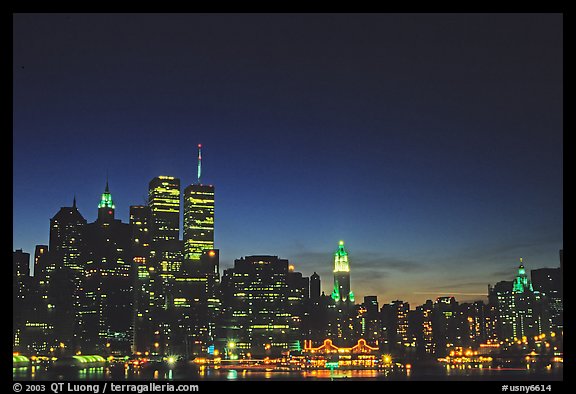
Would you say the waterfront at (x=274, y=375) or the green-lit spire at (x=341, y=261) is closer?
the waterfront at (x=274, y=375)

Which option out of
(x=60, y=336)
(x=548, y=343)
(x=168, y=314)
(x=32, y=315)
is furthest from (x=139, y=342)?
(x=548, y=343)

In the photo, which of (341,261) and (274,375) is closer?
(274,375)

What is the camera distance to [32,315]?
178ft

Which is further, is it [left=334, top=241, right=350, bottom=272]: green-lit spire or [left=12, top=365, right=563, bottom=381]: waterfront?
[left=334, top=241, right=350, bottom=272]: green-lit spire
